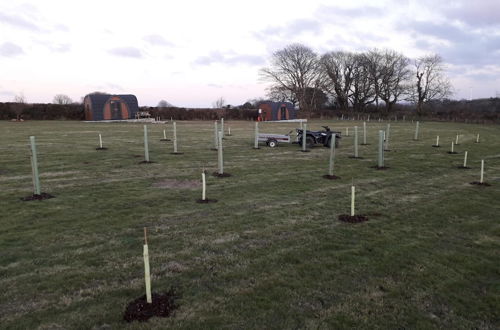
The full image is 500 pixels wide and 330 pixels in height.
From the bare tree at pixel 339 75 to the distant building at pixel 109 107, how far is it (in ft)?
148

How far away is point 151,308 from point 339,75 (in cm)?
8427

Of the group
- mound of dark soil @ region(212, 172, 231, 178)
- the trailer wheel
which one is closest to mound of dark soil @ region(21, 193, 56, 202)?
mound of dark soil @ region(212, 172, 231, 178)

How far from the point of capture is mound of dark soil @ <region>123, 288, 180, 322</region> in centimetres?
406

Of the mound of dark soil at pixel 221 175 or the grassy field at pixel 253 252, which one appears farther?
the mound of dark soil at pixel 221 175

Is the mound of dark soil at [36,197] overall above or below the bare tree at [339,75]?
below

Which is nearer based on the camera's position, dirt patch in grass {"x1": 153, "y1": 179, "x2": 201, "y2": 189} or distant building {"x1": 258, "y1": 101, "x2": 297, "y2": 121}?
dirt patch in grass {"x1": 153, "y1": 179, "x2": 201, "y2": 189}

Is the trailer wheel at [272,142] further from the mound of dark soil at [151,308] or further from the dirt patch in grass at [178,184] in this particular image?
the mound of dark soil at [151,308]

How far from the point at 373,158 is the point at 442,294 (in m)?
13.9

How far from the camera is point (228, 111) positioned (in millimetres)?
64250

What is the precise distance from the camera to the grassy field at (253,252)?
427 centimetres

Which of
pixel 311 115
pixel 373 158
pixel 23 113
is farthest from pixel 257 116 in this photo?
pixel 373 158

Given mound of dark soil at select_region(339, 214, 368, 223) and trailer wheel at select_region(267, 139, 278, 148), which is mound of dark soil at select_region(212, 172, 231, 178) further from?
trailer wheel at select_region(267, 139, 278, 148)

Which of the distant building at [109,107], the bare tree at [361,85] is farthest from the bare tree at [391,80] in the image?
the distant building at [109,107]

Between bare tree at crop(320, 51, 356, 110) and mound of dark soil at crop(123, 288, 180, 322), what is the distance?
79.0m
